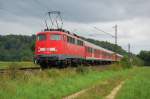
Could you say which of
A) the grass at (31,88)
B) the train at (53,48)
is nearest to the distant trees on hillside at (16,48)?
the train at (53,48)

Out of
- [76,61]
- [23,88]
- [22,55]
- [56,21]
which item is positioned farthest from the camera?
[22,55]

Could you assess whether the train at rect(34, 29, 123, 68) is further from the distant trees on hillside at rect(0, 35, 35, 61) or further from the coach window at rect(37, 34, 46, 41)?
the distant trees on hillside at rect(0, 35, 35, 61)

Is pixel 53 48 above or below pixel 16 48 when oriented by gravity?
below

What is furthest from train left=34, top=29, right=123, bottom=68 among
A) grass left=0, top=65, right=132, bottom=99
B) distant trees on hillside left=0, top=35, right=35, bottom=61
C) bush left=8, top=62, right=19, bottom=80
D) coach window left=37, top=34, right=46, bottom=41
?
distant trees on hillside left=0, top=35, right=35, bottom=61

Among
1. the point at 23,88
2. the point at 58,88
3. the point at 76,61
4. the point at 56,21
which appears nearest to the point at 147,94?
the point at 58,88

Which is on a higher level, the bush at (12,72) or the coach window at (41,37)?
the coach window at (41,37)

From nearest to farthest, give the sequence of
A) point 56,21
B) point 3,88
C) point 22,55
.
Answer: point 3,88
point 56,21
point 22,55

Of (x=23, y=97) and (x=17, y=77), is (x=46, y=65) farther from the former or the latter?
(x=23, y=97)

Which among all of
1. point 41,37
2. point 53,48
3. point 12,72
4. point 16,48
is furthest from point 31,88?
point 16,48

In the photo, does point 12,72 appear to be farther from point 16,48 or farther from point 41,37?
point 16,48

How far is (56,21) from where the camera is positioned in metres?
33.0

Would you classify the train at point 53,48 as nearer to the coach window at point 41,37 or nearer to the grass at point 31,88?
the coach window at point 41,37

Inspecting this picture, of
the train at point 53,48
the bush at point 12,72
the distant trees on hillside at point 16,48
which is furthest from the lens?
the distant trees on hillside at point 16,48

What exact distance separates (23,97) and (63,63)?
20.3 m
